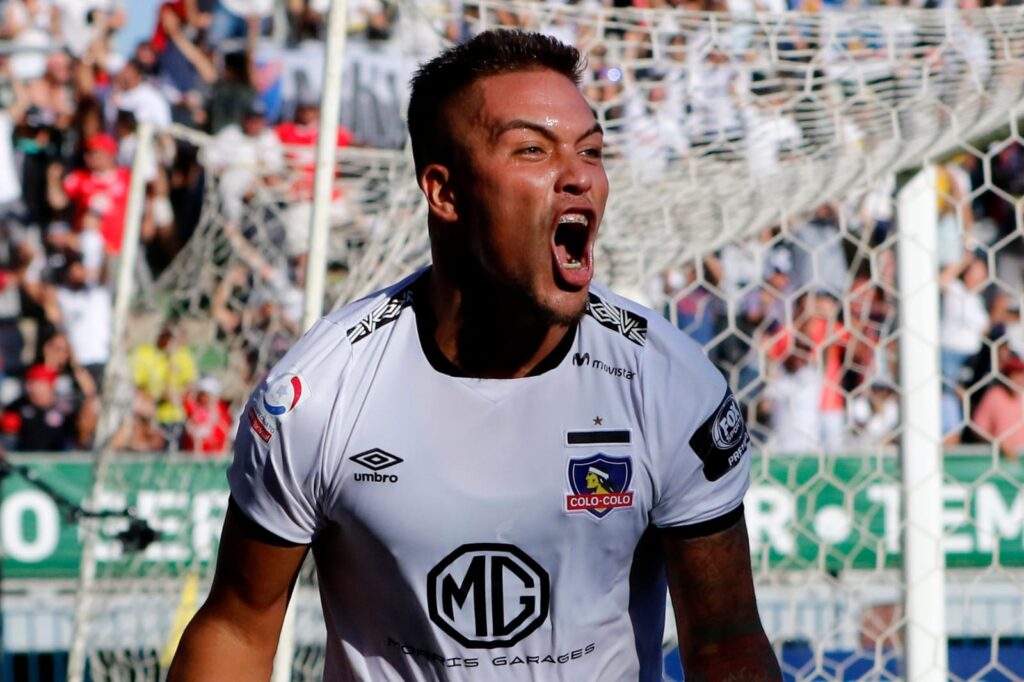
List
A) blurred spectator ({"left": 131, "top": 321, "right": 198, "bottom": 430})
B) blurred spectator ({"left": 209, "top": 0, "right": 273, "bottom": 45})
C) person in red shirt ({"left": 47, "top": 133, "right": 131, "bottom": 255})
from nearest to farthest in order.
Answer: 1. blurred spectator ({"left": 131, "top": 321, "right": 198, "bottom": 430})
2. person in red shirt ({"left": 47, "top": 133, "right": 131, "bottom": 255})
3. blurred spectator ({"left": 209, "top": 0, "right": 273, "bottom": 45})

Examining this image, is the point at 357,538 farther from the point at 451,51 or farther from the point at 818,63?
the point at 818,63

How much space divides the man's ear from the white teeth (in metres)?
0.22

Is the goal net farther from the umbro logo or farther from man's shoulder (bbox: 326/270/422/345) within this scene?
the umbro logo

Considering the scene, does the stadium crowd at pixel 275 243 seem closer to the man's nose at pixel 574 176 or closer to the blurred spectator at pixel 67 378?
the blurred spectator at pixel 67 378

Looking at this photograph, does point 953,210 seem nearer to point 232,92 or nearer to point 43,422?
point 232,92

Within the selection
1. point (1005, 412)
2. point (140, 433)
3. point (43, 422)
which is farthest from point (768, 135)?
point (43, 422)

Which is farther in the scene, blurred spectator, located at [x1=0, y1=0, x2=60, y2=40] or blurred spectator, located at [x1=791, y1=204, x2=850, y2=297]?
blurred spectator, located at [x1=0, y1=0, x2=60, y2=40]

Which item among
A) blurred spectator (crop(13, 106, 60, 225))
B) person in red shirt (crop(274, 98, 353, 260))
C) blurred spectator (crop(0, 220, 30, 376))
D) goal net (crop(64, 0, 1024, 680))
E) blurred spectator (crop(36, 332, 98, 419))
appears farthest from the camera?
blurred spectator (crop(13, 106, 60, 225))

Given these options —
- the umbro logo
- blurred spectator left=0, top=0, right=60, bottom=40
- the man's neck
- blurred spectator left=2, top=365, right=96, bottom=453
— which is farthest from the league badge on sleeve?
blurred spectator left=0, top=0, right=60, bottom=40

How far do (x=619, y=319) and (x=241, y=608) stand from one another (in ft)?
2.61

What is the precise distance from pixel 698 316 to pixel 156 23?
556 cm

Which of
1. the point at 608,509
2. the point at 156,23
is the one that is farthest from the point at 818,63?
the point at 156,23

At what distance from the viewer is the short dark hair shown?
2380 mm

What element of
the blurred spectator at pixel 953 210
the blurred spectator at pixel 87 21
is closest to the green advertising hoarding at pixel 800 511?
the blurred spectator at pixel 953 210
